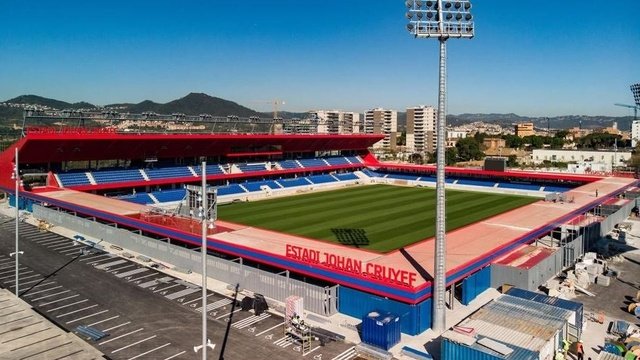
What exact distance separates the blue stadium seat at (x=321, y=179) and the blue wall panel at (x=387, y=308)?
180ft

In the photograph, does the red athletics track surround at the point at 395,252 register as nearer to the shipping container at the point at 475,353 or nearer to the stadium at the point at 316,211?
the stadium at the point at 316,211

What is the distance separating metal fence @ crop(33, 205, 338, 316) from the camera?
27750mm

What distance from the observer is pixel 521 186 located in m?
77.9

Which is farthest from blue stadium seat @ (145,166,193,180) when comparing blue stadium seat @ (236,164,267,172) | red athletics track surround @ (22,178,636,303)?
red athletics track surround @ (22,178,636,303)

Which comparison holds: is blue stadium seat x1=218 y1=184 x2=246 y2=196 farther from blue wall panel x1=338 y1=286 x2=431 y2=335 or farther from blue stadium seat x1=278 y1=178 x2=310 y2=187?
blue wall panel x1=338 y1=286 x2=431 y2=335

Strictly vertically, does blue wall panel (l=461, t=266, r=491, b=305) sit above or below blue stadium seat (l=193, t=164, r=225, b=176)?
below

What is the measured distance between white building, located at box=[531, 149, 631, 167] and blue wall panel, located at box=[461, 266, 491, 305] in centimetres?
9385

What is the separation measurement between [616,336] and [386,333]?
41.5 feet

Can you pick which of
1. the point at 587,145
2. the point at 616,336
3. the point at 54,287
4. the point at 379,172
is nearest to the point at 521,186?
the point at 379,172

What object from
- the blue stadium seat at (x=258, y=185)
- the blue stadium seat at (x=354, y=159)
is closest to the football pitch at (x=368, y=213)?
the blue stadium seat at (x=258, y=185)

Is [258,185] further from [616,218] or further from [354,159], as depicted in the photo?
[616,218]

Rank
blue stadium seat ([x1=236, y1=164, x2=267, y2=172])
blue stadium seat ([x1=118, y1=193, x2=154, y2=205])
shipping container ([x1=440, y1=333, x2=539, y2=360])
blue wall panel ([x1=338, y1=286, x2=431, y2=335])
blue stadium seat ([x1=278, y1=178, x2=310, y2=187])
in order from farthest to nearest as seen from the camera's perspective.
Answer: blue stadium seat ([x1=278, y1=178, x2=310, y2=187])
blue stadium seat ([x1=236, y1=164, x2=267, y2=172])
blue stadium seat ([x1=118, y1=193, x2=154, y2=205])
blue wall panel ([x1=338, y1=286, x2=431, y2=335])
shipping container ([x1=440, y1=333, x2=539, y2=360])

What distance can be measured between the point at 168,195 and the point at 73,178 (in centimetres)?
1158

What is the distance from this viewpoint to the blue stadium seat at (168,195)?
204 ft
